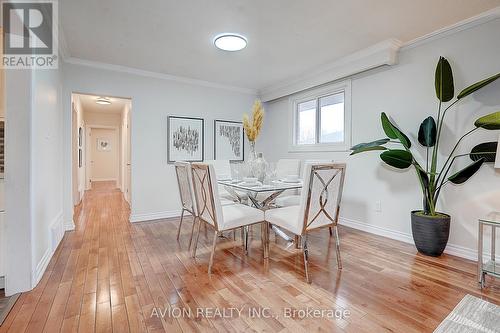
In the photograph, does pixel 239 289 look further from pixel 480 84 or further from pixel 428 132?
pixel 480 84

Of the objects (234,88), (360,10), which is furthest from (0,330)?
(234,88)

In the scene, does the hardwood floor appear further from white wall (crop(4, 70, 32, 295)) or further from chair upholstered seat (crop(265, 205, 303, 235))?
chair upholstered seat (crop(265, 205, 303, 235))

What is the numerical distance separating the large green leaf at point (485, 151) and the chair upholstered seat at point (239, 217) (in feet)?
7.08

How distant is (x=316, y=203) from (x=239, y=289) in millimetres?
946

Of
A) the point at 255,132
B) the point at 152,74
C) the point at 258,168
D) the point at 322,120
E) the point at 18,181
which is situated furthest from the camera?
the point at 322,120

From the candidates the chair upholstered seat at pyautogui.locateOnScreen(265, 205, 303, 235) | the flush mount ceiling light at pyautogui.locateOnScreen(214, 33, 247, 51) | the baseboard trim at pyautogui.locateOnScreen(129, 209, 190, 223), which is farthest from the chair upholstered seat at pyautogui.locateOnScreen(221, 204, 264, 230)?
the baseboard trim at pyautogui.locateOnScreen(129, 209, 190, 223)

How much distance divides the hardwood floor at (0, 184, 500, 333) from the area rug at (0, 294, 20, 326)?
41mm

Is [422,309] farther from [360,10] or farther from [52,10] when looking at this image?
[52,10]

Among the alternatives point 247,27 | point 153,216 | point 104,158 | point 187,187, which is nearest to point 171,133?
point 153,216

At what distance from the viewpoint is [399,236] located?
3.02 meters

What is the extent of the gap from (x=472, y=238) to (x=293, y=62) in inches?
119

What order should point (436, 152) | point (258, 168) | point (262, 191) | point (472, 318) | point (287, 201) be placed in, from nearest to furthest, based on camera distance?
point (472, 318), point (262, 191), point (436, 152), point (258, 168), point (287, 201)

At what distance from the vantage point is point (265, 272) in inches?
86.2

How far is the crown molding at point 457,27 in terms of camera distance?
7.52 feet
